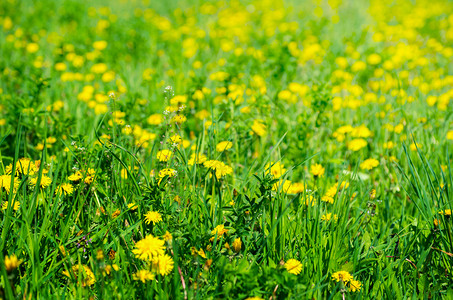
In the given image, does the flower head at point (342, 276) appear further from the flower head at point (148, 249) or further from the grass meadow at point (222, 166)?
the flower head at point (148, 249)

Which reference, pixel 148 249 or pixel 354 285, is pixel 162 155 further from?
pixel 354 285

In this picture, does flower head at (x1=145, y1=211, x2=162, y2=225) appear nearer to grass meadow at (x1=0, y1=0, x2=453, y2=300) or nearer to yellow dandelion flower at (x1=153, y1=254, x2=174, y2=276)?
grass meadow at (x1=0, y1=0, x2=453, y2=300)

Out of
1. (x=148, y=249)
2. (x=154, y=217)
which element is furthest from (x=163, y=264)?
(x=154, y=217)

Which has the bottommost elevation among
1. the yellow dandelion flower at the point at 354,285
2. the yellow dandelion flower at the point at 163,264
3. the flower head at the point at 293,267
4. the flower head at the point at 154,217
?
the yellow dandelion flower at the point at 354,285

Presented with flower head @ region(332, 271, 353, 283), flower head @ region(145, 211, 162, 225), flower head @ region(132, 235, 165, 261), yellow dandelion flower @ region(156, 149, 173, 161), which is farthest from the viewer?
yellow dandelion flower @ region(156, 149, 173, 161)

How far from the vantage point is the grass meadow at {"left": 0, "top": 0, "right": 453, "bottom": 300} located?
5.06 feet

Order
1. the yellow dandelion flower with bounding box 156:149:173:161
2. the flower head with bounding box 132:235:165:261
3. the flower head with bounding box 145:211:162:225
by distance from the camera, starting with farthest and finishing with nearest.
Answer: the yellow dandelion flower with bounding box 156:149:173:161, the flower head with bounding box 145:211:162:225, the flower head with bounding box 132:235:165:261

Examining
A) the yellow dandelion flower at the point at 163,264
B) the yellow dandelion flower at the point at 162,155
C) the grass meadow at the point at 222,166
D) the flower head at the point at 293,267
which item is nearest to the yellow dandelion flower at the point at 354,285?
the grass meadow at the point at 222,166

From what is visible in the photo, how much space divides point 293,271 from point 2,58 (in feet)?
13.3

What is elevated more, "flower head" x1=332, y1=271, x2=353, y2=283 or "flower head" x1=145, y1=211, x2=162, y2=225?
"flower head" x1=145, y1=211, x2=162, y2=225

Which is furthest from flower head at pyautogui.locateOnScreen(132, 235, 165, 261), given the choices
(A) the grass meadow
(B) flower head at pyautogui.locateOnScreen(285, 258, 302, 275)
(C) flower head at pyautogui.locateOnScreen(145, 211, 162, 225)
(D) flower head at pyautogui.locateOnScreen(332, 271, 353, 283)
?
(D) flower head at pyautogui.locateOnScreen(332, 271, 353, 283)

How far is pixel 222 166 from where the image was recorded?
183 cm

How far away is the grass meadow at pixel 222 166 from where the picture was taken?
154 centimetres

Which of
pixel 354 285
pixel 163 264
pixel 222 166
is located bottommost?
pixel 354 285
